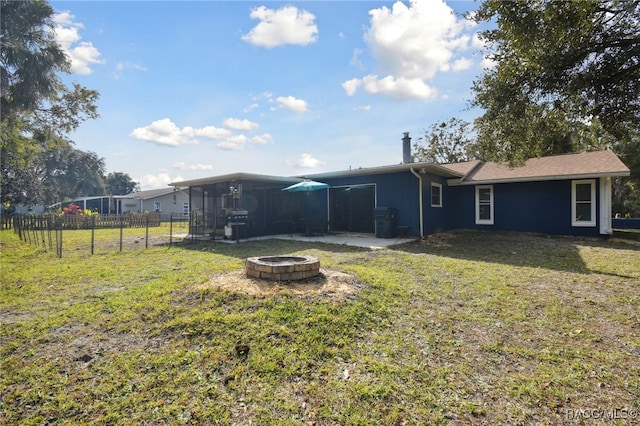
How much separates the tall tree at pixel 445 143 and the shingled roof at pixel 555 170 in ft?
45.2

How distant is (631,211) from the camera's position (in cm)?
1931

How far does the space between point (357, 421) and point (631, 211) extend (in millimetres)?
25664

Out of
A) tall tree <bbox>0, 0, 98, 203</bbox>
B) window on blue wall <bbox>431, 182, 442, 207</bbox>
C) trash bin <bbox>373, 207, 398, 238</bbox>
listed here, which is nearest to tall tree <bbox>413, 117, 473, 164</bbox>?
window on blue wall <bbox>431, 182, 442, 207</bbox>

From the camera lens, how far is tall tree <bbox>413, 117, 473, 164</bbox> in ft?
85.3

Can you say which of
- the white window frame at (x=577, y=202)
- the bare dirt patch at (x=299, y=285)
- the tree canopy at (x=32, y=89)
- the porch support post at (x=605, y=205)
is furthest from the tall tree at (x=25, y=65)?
the porch support post at (x=605, y=205)

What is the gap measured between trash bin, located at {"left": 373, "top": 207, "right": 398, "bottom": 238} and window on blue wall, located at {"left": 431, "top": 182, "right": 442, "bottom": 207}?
1784mm

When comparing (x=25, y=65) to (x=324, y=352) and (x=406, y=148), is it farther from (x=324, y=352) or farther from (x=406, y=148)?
(x=406, y=148)

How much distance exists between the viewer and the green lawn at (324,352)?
2008 mm

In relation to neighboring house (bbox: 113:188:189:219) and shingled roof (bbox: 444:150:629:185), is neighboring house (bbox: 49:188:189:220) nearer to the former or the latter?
neighboring house (bbox: 113:188:189:219)

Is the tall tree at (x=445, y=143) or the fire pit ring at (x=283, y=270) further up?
the tall tree at (x=445, y=143)

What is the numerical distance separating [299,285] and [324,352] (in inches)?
52.8

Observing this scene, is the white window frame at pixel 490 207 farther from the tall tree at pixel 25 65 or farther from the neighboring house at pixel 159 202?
the neighboring house at pixel 159 202

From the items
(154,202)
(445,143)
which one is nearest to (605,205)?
(445,143)

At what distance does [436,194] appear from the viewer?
12.0m
